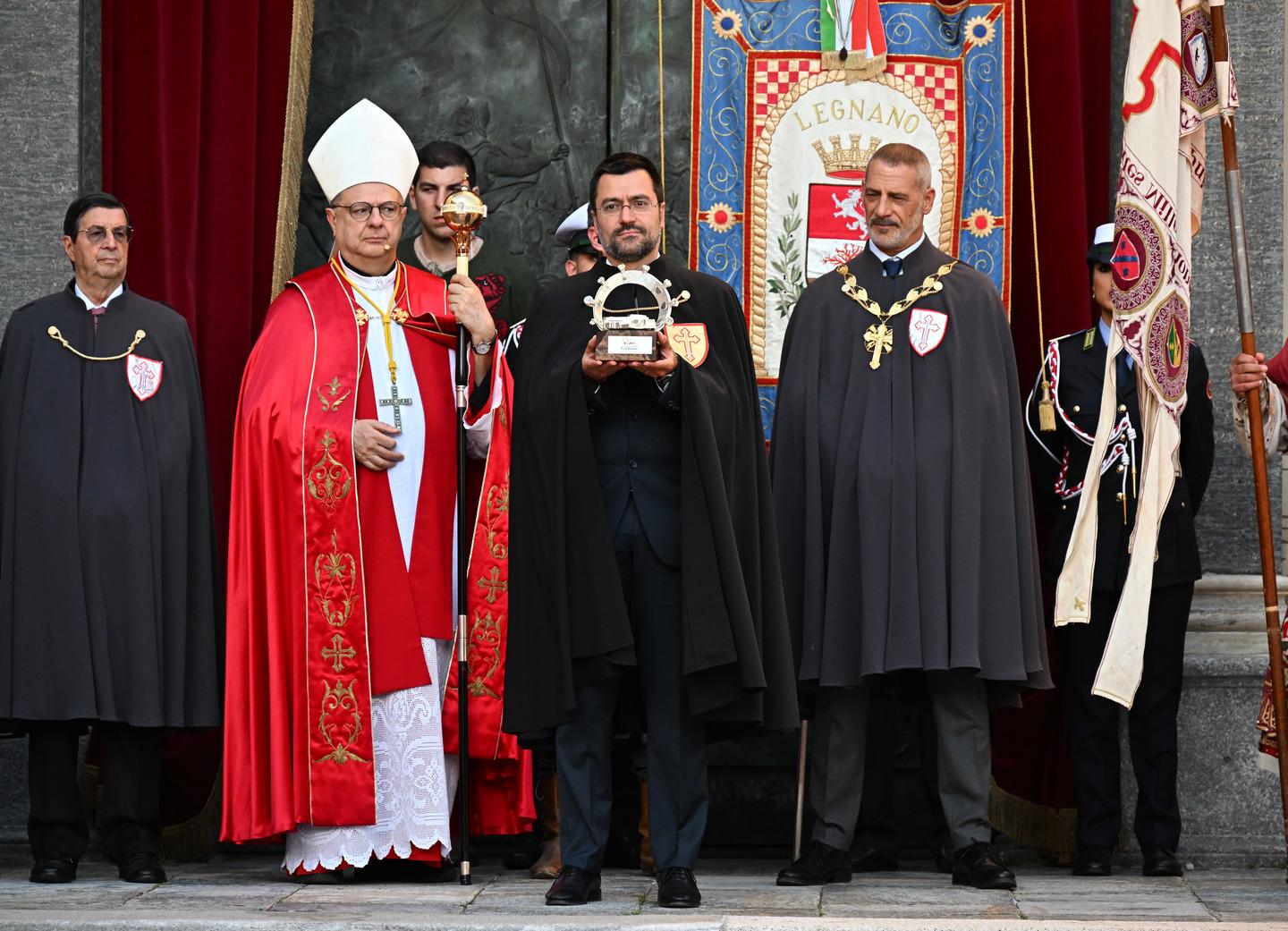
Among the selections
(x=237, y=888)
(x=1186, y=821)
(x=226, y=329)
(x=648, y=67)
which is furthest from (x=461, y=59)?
(x=1186, y=821)

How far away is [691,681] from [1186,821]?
95.1 inches

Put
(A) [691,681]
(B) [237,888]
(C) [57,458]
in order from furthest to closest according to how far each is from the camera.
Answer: (C) [57,458] < (B) [237,888] < (A) [691,681]

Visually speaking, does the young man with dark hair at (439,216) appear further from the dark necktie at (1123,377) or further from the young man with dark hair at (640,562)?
the dark necktie at (1123,377)

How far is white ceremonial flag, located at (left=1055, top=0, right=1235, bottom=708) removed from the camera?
693cm

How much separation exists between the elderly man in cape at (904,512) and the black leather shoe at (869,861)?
0.48 metres

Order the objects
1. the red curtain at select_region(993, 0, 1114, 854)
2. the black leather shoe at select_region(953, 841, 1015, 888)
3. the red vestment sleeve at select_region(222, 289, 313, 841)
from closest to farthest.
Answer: the black leather shoe at select_region(953, 841, 1015, 888), the red vestment sleeve at select_region(222, 289, 313, 841), the red curtain at select_region(993, 0, 1114, 854)

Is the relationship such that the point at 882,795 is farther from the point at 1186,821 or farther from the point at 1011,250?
the point at 1011,250

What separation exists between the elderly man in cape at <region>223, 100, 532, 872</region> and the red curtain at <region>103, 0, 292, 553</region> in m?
0.76

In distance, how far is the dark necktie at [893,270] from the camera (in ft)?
22.5

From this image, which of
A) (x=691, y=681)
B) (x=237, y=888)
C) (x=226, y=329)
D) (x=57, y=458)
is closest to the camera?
(x=691, y=681)

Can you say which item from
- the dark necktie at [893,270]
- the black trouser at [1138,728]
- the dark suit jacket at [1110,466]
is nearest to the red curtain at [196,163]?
the dark necktie at [893,270]

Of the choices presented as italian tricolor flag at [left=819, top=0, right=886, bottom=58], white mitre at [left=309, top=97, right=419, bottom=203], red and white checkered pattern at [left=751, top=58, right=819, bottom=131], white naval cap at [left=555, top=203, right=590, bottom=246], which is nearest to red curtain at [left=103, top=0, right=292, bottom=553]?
white mitre at [left=309, top=97, right=419, bottom=203]

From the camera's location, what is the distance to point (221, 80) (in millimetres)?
7902

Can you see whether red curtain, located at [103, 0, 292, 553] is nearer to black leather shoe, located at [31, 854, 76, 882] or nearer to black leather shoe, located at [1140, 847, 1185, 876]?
black leather shoe, located at [31, 854, 76, 882]
